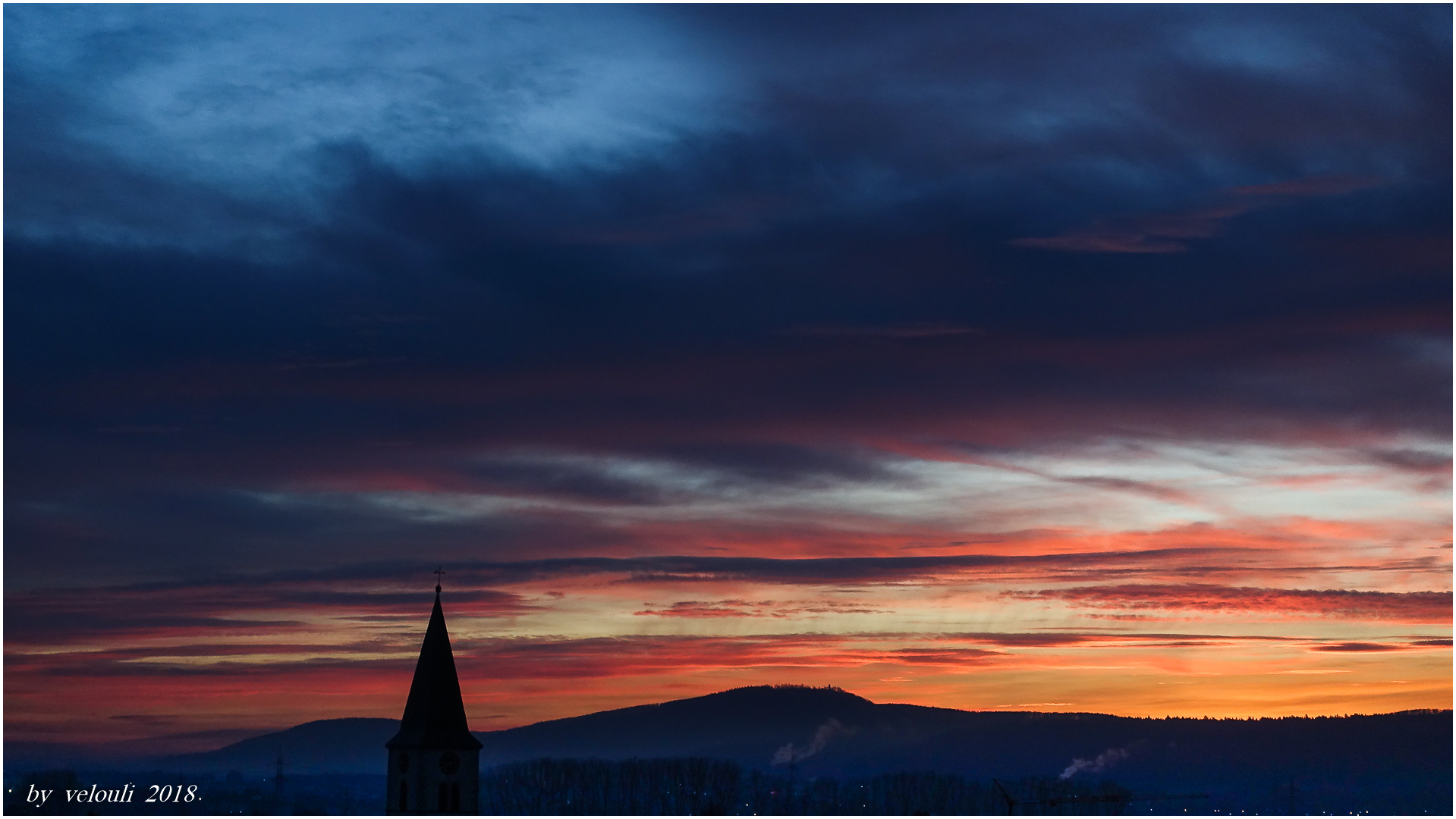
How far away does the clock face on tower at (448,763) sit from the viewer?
10606cm

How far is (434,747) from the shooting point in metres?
106

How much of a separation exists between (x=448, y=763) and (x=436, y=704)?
399 centimetres

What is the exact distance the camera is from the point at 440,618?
108 metres

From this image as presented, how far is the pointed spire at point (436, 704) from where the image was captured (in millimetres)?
106312

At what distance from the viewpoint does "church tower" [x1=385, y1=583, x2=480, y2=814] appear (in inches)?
4166

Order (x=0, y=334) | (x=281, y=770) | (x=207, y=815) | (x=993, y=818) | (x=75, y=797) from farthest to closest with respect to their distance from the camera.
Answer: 1. (x=281, y=770)
2. (x=207, y=815)
3. (x=75, y=797)
4. (x=993, y=818)
5. (x=0, y=334)

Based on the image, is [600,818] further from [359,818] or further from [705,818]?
[359,818]

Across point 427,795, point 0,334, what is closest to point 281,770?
point 427,795

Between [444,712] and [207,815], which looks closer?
[444,712]

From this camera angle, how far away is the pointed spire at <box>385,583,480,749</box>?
106 m

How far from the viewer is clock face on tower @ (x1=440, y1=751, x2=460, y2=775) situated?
4176 inches

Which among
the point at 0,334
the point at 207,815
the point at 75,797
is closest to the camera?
the point at 0,334

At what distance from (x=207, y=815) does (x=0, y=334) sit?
129 m

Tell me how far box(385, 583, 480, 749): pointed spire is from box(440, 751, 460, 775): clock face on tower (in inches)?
24.6
